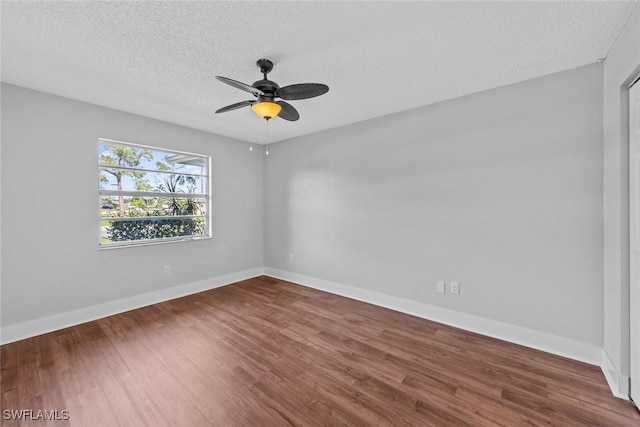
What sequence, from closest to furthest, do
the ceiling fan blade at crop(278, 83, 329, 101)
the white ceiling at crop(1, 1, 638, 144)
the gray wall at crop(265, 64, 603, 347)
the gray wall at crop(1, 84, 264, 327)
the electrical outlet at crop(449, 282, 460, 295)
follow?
the white ceiling at crop(1, 1, 638, 144) < the ceiling fan blade at crop(278, 83, 329, 101) < the gray wall at crop(265, 64, 603, 347) < the gray wall at crop(1, 84, 264, 327) < the electrical outlet at crop(449, 282, 460, 295)

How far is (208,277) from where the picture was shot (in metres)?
4.14

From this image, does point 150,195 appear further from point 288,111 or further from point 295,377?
point 295,377

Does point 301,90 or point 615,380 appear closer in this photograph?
point 615,380

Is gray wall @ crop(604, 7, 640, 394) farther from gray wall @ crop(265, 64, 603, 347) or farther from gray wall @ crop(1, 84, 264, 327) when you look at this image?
gray wall @ crop(1, 84, 264, 327)

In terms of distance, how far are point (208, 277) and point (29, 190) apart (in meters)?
2.32

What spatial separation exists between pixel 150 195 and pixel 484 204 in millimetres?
4219

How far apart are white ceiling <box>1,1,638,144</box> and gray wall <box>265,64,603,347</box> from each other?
13.8 inches

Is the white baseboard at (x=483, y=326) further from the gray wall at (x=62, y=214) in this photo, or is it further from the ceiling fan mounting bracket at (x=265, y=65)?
the ceiling fan mounting bracket at (x=265, y=65)

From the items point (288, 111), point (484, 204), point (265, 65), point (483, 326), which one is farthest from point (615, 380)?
point (265, 65)

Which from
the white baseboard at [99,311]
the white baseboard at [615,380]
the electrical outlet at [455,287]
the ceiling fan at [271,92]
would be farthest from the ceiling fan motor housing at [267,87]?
the white baseboard at [615,380]

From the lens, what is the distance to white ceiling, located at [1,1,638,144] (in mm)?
1567

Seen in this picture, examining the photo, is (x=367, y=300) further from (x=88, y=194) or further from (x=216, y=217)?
(x=88, y=194)

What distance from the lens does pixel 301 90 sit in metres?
1.99

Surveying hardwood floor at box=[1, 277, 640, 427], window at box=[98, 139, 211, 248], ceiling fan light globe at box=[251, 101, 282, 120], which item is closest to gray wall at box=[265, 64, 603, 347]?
hardwood floor at box=[1, 277, 640, 427]
